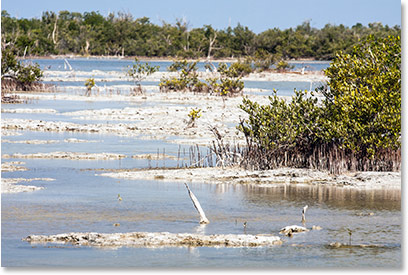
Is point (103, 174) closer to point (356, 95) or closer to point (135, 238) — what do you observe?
point (356, 95)

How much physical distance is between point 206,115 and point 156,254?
2356 centimetres

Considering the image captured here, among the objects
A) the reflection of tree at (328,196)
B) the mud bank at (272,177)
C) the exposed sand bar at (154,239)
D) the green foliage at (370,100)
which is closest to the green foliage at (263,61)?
the green foliage at (370,100)

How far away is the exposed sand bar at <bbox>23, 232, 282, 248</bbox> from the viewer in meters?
12.3

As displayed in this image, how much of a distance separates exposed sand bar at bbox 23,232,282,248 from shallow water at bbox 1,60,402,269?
9.6 inches

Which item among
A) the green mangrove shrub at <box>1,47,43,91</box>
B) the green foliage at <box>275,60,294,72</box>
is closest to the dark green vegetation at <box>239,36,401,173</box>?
the green mangrove shrub at <box>1,47,43,91</box>

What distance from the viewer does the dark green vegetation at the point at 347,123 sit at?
1867cm

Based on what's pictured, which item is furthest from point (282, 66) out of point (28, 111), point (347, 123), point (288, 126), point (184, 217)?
point (184, 217)

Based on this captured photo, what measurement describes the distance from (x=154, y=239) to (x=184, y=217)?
2.76 meters

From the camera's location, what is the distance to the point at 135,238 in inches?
494

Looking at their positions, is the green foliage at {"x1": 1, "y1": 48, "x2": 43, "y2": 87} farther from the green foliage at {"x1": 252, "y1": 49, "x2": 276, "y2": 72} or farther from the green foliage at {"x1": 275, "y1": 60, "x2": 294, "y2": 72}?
the green foliage at {"x1": 275, "y1": 60, "x2": 294, "y2": 72}

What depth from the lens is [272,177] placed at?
1911 cm

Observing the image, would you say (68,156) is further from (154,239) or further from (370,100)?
(154,239)

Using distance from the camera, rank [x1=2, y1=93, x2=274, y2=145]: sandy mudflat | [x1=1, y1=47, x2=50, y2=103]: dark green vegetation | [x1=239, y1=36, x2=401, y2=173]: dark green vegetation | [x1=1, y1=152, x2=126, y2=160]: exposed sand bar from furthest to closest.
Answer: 1. [x1=1, y1=47, x2=50, y2=103]: dark green vegetation
2. [x1=2, y1=93, x2=274, y2=145]: sandy mudflat
3. [x1=1, y1=152, x2=126, y2=160]: exposed sand bar
4. [x1=239, y1=36, x2=401, y2=173]: dark green vegetation

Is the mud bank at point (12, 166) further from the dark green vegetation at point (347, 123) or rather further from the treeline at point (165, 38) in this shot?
the treeline at point (165, 38)
